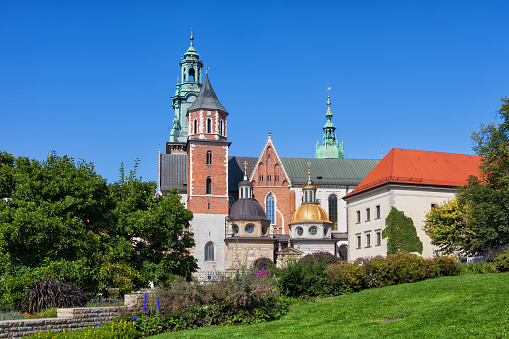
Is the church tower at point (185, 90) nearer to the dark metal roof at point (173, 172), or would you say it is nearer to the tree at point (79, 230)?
the dark metal roof at point (173, 172)

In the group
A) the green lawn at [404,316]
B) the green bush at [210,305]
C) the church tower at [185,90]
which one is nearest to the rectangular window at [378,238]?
the green lawn at [404,316]

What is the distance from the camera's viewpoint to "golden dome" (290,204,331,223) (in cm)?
6390

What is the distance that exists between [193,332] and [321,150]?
85137 mm

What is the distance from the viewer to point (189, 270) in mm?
31797

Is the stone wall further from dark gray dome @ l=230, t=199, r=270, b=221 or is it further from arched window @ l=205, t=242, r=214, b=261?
dark gray dome @ l=230, t=199, r=270, b=221

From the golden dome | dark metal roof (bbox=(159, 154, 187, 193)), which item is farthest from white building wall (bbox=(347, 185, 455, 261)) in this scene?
dark metal roof (bbox=(159, 154, 187, 193))

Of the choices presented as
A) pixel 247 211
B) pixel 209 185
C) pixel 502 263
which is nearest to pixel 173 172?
pixel 209 185

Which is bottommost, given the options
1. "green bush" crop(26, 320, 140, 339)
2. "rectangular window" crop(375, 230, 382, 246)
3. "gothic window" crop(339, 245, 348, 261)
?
"green bush" crop(26, 320, 140, 339)

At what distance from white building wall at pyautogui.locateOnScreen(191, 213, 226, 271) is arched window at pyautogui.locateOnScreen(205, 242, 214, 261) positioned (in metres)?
0.32

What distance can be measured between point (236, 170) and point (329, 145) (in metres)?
31.2

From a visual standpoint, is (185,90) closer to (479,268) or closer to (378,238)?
(378,238)

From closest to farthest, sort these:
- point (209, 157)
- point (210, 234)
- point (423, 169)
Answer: point (423, 169) → point (210, 234) → point (209, 157)

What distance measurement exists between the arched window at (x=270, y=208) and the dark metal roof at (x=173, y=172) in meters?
10.00

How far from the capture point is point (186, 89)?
92.8m
